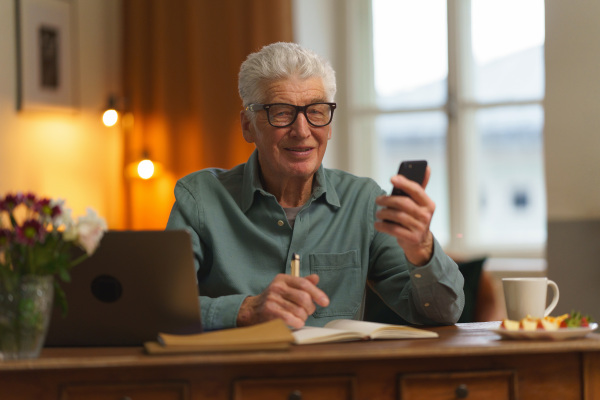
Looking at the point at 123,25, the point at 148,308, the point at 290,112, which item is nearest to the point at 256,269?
the point at 290,112

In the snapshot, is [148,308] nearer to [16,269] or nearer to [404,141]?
[16,269]

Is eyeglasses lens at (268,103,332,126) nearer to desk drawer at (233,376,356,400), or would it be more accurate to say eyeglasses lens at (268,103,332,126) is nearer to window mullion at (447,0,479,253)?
desk drawer at (233,376,356,400)

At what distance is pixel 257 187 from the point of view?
193 cm

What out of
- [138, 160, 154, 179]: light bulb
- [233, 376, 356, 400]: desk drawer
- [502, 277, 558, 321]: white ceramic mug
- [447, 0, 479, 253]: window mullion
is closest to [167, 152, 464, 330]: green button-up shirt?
[502, 277, 558, 321]: white ceramic mug

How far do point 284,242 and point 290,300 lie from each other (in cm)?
43

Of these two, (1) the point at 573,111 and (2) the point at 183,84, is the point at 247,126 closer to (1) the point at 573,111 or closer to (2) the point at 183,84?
(1) the point at 573,111

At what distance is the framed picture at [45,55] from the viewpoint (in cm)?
389


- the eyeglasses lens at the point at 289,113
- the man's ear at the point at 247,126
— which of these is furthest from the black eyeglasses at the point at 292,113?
the man's ear at the point at 247,126

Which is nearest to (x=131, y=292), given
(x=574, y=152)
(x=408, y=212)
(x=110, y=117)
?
(x=408, y=212)

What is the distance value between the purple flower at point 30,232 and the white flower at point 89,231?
6cm

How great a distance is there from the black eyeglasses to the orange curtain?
233cm

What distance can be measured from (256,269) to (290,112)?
1.35 feet

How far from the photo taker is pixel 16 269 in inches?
46.7

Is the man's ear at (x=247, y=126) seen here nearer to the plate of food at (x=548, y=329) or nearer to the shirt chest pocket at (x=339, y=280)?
the shirt chest pocket at (x=339, y=280)
